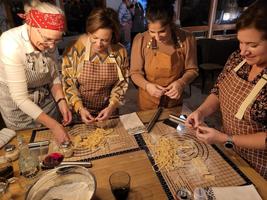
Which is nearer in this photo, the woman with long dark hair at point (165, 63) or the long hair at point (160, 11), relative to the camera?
the long hair at point (160, 11)

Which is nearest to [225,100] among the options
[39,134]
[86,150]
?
[86,150]

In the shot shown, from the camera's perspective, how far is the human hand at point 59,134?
56.0 inches

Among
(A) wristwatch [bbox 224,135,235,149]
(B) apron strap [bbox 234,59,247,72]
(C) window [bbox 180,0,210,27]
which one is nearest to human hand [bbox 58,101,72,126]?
(A) wristwatch [bbox 224,135,235,149]

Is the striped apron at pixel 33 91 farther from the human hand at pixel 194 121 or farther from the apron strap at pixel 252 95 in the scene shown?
the apron strap at pixel 252 95

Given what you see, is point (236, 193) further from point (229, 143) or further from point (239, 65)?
point (239, 65)

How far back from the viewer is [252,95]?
124 centimetres

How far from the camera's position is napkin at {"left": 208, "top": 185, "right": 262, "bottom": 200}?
3.39ft

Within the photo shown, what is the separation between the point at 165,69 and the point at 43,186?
1292mm

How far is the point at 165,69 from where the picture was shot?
1922 millimetres

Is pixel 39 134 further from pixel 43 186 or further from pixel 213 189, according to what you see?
pixel 213 189

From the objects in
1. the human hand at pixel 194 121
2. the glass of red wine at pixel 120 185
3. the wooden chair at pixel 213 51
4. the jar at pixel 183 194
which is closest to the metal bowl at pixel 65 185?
the glass of red wine at pixel 120 185

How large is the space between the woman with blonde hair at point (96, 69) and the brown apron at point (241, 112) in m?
0.80

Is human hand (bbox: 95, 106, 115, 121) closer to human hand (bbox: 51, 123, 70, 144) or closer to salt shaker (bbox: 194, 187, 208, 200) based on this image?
human hand (bbox: 51, 123, 70, 144)

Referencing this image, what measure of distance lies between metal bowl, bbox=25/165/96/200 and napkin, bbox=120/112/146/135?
1.87ft
